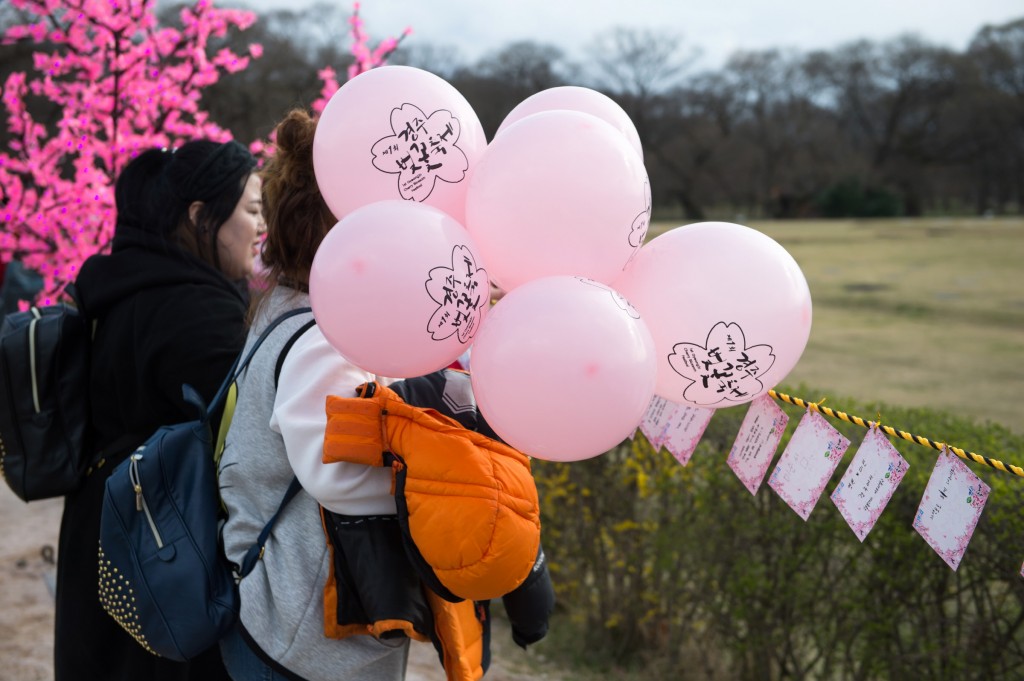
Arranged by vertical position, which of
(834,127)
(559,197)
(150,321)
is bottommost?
(834,127)

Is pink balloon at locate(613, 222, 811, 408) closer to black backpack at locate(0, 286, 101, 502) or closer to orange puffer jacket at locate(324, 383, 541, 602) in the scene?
orange puffer jacket at locate(324, 383, 541, 602)

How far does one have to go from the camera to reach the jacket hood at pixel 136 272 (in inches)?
77.7

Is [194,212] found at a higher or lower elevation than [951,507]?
higher

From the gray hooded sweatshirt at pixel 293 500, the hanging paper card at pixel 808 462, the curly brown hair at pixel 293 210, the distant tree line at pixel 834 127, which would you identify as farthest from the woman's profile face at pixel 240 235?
the distant tree line at pixel 834 127

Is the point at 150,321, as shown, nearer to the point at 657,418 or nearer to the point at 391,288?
the point at 391,288

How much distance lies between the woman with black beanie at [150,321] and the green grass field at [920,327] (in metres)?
2.34

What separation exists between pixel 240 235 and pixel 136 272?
265 millimetres

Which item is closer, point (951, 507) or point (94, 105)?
point (951, 507)

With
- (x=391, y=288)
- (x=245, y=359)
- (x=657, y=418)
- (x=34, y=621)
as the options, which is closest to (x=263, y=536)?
(x=245, y=359)

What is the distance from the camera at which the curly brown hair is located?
170 cm

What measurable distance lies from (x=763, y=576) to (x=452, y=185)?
208 cm

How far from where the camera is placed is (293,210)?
5.71 feet

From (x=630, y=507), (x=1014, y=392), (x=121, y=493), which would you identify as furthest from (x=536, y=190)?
(x=1014, y=392)

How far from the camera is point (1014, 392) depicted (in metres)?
9.30
